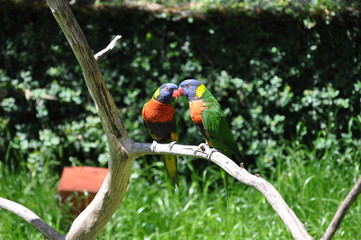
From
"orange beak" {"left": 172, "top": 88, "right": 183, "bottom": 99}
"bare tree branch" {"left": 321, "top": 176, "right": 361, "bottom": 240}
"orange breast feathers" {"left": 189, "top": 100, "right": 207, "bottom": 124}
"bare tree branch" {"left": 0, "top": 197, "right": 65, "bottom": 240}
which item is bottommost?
"bare tree branch" {"left": 0, "top": 197, "right": 65, "bottom": 240}

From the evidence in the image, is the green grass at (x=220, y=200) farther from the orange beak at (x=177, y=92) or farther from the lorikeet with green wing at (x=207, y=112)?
the orange beak at (x=177, y=92)

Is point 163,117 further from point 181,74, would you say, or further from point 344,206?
point 181,74

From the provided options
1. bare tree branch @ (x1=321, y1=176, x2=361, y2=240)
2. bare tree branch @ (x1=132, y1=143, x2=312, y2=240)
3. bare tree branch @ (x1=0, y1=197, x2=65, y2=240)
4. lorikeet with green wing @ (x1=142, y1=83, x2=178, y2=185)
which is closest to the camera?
bare tree branch @ (x1=321, y1=176, x2=361, y2=240)

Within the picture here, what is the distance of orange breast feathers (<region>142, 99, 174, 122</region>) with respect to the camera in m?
2.33

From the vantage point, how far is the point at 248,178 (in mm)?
1655

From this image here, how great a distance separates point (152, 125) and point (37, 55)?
81.9 inches

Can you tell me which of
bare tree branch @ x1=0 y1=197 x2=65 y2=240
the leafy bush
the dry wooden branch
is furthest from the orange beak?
the leafy bush

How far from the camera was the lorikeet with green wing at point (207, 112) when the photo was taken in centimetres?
218

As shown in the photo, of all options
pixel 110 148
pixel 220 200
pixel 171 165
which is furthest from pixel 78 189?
pixel 110 148

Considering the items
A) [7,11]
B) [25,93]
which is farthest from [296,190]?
[7,11]

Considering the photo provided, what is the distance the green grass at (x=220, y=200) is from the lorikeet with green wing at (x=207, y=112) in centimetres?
98

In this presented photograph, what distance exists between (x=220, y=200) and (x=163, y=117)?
4.02 ft

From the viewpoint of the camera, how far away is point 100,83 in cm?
196

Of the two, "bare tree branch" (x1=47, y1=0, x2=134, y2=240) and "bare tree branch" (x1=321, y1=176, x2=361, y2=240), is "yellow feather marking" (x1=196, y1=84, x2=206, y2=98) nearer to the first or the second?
"bare tree branch" (x1=47, y1=0, x2=134, y2=240)
